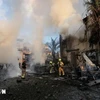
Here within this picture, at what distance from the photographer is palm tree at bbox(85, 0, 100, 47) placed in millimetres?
24312

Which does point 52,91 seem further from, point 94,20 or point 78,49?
point 78,49

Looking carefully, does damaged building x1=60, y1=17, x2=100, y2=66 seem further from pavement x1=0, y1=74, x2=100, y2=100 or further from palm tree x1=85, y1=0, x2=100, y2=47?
pavement x1=0, y1=74, x2=100, y2=100

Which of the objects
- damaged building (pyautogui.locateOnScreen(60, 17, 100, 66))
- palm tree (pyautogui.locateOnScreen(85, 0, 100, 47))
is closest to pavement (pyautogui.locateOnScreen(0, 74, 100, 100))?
damaged building (pyautogui.locateOnScreen(60, 17, 100, 66))

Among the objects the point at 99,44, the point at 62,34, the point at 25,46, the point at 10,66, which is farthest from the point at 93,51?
the point at 25,46

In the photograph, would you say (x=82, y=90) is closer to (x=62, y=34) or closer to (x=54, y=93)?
(x=54, y=93)

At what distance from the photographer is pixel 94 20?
2467 centimetres

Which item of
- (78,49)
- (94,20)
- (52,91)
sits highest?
(94,20)

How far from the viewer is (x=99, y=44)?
2483cm

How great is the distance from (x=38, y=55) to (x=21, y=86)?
18.8 metres

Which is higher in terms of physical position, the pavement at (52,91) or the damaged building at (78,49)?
the damaged building at (78,49)

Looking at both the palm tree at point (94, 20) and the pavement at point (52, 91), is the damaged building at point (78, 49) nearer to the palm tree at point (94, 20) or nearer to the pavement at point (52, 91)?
the palm tree at point (94, 20)

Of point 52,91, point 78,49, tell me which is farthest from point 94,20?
point 52,91

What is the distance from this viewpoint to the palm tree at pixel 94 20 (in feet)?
79.8


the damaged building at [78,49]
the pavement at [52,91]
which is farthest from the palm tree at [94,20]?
the pavement at [52,91]
